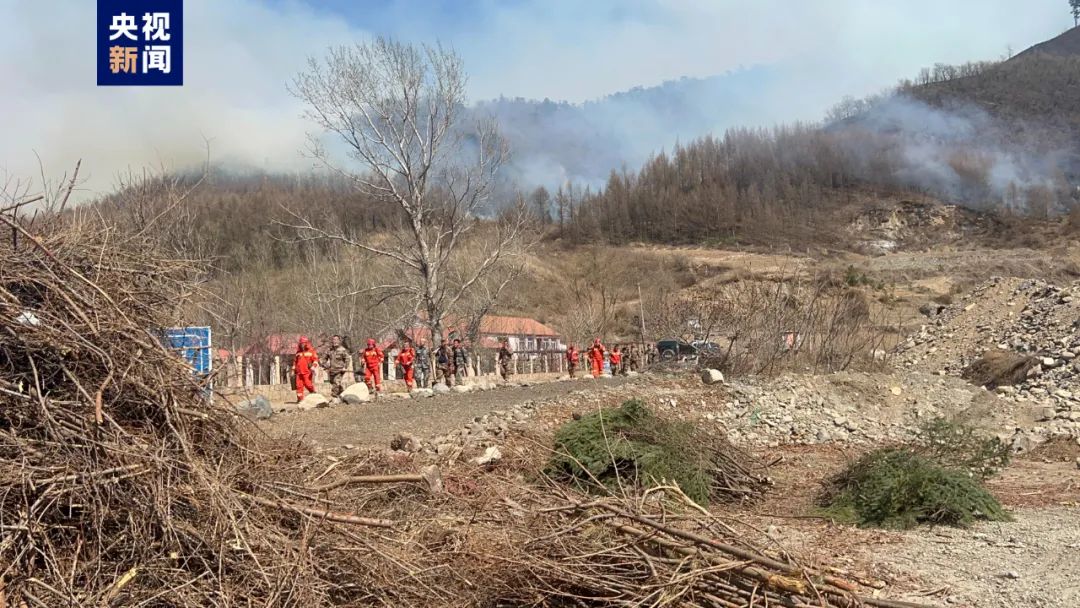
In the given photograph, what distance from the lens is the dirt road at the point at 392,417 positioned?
31.1 feet

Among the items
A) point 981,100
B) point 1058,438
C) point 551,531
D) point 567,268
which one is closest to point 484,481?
point 551,531

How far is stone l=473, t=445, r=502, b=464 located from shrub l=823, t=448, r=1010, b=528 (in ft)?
10.6

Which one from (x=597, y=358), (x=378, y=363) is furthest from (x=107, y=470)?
(x=597, y=358)

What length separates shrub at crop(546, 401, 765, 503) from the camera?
757 centimetres

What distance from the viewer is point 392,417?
11344 millimetres

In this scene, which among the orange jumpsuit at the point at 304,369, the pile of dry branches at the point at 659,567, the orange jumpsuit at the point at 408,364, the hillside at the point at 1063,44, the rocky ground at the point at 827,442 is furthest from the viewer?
the hillside at the point at 1063,44

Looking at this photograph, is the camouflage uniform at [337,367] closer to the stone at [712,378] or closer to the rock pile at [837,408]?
the rock pile at [837,408]

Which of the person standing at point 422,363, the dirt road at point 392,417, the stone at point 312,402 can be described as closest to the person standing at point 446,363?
the person standing at point 422,363

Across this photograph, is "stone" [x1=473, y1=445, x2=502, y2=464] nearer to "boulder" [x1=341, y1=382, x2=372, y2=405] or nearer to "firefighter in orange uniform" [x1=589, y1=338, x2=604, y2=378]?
"boulder" [x1=341, y1=382, x2=372, y2=405]

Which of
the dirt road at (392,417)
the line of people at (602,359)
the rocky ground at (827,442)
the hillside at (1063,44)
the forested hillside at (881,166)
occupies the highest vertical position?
the hillside at (1063,44)

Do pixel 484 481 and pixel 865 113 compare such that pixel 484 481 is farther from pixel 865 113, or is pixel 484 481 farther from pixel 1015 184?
pixel 865 113

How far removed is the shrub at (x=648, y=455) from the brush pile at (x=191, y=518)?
106 inches

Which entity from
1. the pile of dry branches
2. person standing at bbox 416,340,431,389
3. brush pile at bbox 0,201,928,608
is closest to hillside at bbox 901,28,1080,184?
person standing at bbox 416,340,431,389

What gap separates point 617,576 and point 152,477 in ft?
7.60
